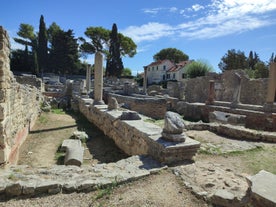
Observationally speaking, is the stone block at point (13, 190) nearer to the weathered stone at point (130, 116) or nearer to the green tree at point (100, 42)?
the weathered stone at point (130, 116)

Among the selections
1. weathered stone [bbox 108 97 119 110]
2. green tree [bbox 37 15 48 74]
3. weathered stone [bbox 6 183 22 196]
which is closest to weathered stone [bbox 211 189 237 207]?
weathered stone [bbox 6 183 22 196]

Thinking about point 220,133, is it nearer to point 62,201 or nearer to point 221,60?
point 62,201

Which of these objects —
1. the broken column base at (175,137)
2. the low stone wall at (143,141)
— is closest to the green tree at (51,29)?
the low stone wall at (143,141)

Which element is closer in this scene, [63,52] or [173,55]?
[63,52]

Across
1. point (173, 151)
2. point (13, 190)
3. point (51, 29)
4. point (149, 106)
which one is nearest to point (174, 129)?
point (173, 151)

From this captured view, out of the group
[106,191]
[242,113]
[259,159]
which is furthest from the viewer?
[242,113]

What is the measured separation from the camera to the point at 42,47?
45188 mm

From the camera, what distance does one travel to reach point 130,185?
3725mm

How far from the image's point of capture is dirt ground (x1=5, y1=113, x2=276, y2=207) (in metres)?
3.22

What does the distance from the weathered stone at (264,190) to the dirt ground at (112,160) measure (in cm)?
69

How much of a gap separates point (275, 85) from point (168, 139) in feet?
31.7

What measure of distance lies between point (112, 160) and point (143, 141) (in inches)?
49.7

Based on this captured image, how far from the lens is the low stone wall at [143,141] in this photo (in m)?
4.57

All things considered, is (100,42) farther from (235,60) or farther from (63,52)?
(235,60)
